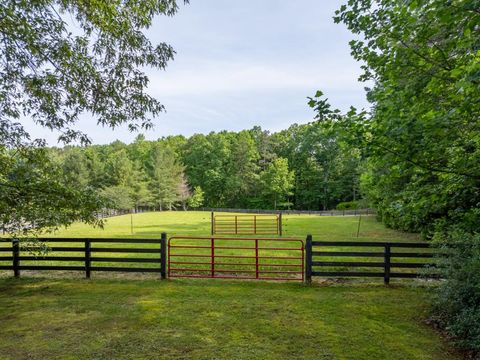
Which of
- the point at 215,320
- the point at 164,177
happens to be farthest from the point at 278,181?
the point at 215,320

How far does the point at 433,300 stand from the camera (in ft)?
19.9

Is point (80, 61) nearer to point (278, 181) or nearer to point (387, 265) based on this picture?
point (387, 265)

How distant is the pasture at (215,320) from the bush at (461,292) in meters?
0.29

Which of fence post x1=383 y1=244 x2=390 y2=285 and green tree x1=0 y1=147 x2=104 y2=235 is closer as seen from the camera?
green tree x1=0 y1=147 x2=104 y2=235

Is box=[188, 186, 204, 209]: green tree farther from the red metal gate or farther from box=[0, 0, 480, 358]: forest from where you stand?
box=[0, 0, 480, 358]: forest

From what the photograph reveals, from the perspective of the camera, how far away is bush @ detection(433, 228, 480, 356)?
4.68 metres

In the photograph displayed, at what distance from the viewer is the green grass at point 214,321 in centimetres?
461

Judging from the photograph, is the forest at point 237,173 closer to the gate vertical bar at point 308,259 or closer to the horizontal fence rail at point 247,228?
Result: the horizontal fence rail at point 247,228

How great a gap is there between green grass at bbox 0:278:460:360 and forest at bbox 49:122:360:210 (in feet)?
140

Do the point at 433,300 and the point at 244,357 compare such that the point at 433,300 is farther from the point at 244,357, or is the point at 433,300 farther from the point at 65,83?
the point at 65,83

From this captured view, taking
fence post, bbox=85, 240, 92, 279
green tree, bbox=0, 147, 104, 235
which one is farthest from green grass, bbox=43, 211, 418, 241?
green tree, bbox=0, 147, 104, 235

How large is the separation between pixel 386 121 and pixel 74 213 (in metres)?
5.95

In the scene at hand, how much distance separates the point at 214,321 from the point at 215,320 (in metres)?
0.05

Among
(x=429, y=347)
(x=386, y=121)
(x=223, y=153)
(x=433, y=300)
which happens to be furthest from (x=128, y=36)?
(x=223, y=153)
